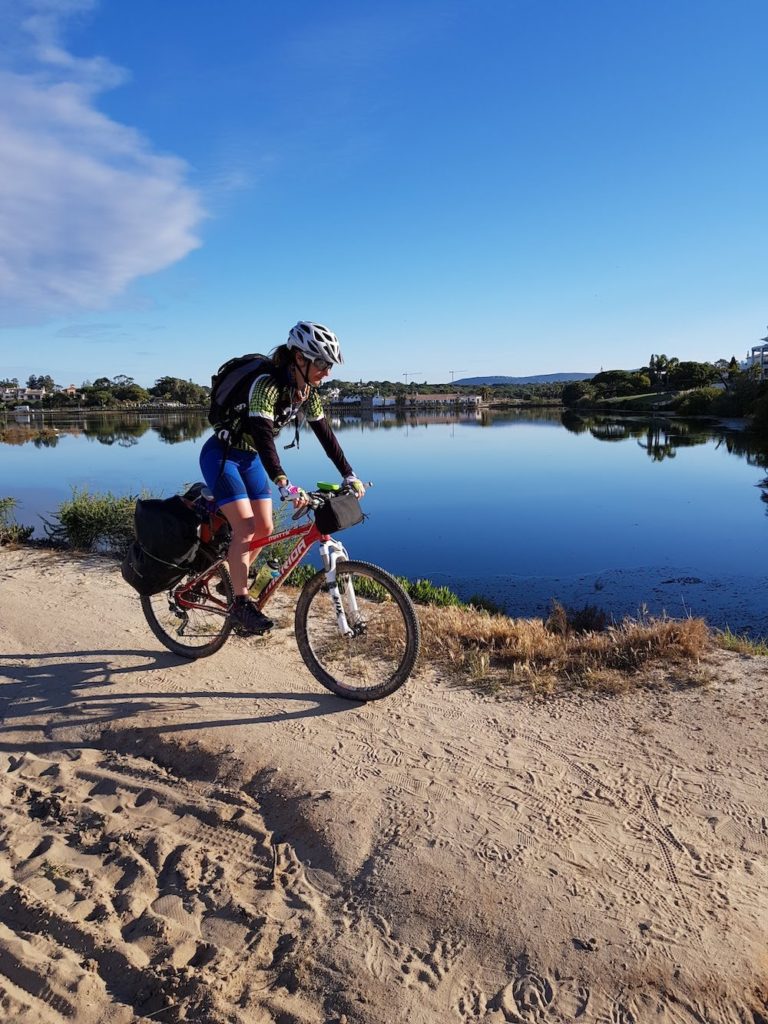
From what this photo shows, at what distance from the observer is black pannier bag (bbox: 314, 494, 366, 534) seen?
4.36m

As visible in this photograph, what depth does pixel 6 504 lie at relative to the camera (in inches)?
434

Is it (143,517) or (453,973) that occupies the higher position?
(143,517)

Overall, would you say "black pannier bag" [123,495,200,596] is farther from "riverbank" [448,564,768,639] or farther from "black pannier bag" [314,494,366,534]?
"riverbank" [448,564,768,639]

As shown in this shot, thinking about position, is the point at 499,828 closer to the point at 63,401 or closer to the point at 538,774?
the point at 538,774

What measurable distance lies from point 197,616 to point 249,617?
106 cm

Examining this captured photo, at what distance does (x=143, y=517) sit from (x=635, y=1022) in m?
4.09

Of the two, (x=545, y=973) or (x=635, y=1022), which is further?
(x=545, y=973)

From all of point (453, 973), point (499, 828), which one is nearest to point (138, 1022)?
point (453, 973)

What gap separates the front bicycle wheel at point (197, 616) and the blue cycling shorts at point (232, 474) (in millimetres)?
699

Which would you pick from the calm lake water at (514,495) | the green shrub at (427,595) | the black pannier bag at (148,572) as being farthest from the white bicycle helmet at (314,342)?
the calm lake water at (514,495)

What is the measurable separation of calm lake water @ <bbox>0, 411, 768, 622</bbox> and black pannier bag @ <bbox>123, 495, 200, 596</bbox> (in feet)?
30.0

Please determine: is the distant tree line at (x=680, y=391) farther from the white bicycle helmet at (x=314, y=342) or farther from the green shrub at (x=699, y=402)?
the white bicycle helmet at (x=314, y=342)

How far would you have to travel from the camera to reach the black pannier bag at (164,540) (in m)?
4.81

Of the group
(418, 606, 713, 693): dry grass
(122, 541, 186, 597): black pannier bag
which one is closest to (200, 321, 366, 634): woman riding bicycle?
(122, 541, 186, 597): black pannier bag
